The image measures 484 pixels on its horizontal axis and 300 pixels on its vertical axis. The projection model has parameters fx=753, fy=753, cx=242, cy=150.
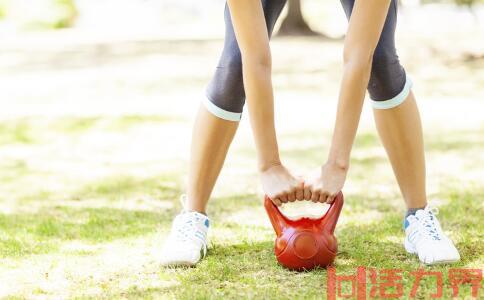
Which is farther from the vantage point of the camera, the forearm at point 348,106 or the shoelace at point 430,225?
A: the shoelace at point 430,225

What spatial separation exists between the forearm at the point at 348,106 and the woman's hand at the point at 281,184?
0.13 m

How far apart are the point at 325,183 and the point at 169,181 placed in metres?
1.94

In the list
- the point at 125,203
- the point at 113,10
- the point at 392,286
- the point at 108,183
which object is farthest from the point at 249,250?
the point at 113,10

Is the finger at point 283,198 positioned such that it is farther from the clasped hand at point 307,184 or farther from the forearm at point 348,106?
the forearm at point 348,106

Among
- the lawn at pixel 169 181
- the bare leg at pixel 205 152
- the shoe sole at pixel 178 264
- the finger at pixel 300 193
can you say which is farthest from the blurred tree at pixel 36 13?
the finger at pixel 300 193

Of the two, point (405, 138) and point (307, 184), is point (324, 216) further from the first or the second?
point (405, 138)

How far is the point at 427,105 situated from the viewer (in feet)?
21.8

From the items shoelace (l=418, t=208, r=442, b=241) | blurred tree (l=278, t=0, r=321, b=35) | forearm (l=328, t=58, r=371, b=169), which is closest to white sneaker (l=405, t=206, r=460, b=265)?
shoelace (l=418, t=208, r=442, b=241)

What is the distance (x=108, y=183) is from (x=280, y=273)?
1.91 m

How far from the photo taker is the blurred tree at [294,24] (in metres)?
11.1

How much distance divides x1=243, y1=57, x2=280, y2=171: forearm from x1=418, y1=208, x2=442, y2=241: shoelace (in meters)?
0.62

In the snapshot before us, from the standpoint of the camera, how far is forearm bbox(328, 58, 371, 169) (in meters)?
2.30

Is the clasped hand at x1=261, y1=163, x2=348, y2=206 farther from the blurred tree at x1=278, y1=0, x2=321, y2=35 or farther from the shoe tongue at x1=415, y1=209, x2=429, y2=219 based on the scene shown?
the blurred tree at x1=278, y1=0, x2=321, y2=35

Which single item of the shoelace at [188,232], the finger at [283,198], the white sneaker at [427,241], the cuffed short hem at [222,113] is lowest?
the shoelace at [188,232]
